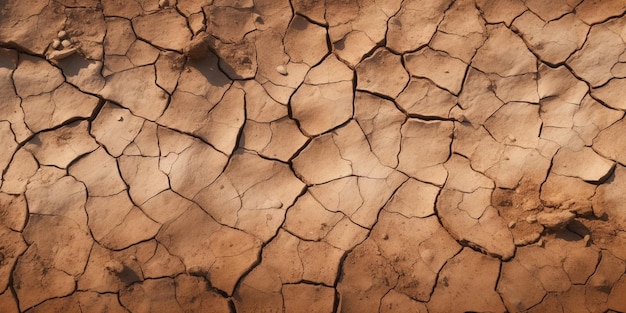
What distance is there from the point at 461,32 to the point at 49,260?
2.52 metres

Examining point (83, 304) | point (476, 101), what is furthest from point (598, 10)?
point (83, 304)

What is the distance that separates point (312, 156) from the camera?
7.47ft

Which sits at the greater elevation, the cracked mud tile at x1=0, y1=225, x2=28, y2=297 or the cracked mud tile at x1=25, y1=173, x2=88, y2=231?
the cracked mud tile at x1=25, y1=173, x2=88, y2=231

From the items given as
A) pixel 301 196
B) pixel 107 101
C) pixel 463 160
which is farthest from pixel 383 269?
pixel 107 101

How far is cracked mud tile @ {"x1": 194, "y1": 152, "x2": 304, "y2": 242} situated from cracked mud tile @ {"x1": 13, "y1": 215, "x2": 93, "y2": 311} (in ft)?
2.10

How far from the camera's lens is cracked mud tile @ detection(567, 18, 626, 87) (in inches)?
92.1

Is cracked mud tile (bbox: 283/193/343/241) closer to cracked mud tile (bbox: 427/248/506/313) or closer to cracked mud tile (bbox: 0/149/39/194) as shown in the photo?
cracked mud tile (bbox: 427/248/506/313)

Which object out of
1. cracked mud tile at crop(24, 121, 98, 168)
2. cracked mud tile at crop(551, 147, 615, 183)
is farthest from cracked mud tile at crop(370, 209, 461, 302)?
cracked mud tile at crop(24, 121, 98, 168)

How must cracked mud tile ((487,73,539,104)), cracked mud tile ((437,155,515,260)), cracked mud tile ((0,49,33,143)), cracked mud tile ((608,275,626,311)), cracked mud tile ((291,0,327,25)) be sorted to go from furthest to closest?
1. cracked mud tile ((291,0,327,25))
2. cracked mud tile ((487,73,539,104))
3. cracked mud tile ((0,49,33,143))
4. cracked mud tile ((437,155,515,260))
5. cracked mud tile ((608,275,626,311))

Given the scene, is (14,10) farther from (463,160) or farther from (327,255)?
(463,160)

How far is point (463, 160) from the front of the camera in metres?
2.27

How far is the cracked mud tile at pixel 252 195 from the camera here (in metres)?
2.17

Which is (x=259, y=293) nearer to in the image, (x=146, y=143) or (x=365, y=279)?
(x=365, y=279)

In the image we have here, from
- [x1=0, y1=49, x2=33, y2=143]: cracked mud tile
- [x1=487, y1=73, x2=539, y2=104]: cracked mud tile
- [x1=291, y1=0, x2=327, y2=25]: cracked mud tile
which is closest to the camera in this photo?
[x1=0, y1=49, x2=33, y2=143]: cracked mud tile
